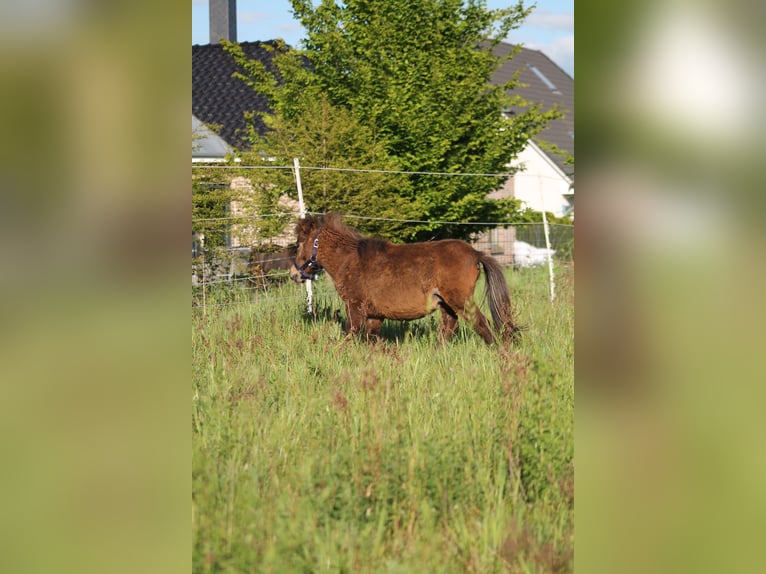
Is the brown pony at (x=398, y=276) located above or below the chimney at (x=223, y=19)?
below

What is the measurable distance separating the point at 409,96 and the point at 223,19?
14.1 m

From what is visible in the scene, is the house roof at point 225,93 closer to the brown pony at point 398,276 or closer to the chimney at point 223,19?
the chimney at point 223,19

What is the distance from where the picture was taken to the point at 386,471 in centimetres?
315

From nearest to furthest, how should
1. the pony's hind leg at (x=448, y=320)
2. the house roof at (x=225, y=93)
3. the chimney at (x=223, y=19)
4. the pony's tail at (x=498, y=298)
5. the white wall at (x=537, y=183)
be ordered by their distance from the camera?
the pony's tail at (x=498, y=298) → the pony's hind leg at (x=448, y=320) → the house roof at (x=225, y=93) → the chimney at (x=223, y=19) → the white wall at (x=537, y=183)

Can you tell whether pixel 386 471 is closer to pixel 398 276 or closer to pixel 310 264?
pixel 398 276

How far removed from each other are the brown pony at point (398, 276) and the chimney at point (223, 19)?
1973 centimetres

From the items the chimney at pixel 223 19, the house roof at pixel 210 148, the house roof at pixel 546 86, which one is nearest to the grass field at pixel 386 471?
the house roof at pixel 210 148

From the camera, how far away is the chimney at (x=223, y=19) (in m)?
25.0

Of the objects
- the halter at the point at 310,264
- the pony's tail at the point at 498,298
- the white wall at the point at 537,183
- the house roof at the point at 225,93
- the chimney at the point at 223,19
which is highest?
the chimney at the point at 223,19

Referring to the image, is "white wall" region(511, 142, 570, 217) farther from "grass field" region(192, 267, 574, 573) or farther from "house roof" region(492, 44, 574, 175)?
"grass field" region(192, 267, 574, 573)

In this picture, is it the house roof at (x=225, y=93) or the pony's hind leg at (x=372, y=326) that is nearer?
the pony's hind leg at (x=372, y=326)

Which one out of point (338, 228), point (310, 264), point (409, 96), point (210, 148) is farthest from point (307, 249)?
point (210, 148)
